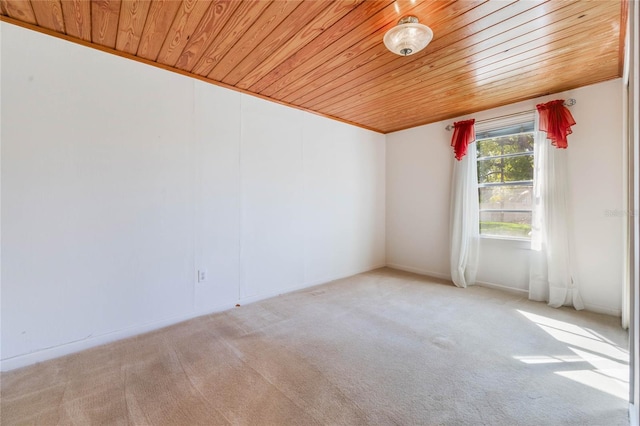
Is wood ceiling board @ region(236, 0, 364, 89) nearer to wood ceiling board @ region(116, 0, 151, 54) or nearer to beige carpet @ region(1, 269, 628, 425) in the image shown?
wood ceiling board @ region(116, 0, 151, 54)

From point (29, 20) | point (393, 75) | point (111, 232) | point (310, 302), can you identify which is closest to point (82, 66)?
point (29, 20)

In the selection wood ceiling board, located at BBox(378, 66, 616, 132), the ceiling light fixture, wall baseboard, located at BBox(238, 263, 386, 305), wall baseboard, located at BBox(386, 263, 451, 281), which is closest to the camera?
the ceiling light fixture

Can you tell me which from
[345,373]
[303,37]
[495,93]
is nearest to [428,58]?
[303,37]

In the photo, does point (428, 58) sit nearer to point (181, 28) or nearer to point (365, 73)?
point (365, 73)

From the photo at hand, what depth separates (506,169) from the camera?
11.3 ft

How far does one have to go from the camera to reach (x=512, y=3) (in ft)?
5.36

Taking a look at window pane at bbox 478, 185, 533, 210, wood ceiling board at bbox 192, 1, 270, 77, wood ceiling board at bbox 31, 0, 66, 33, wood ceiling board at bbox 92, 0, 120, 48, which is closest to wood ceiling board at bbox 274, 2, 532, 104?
wood ceiling board at bbox 192, 1, 270, 77

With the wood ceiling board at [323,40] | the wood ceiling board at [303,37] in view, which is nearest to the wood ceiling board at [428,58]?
the wood ceiling board at [323,40]

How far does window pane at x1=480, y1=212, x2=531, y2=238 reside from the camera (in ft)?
10.9

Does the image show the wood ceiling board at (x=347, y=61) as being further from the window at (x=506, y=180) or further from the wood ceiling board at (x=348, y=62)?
the window at (x=506, y=180)

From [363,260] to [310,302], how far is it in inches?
63.7

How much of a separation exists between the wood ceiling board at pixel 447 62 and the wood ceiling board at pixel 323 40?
71 centimetres

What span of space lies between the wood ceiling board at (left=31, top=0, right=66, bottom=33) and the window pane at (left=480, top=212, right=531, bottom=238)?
4.63 metres

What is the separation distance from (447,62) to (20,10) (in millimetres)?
3137
